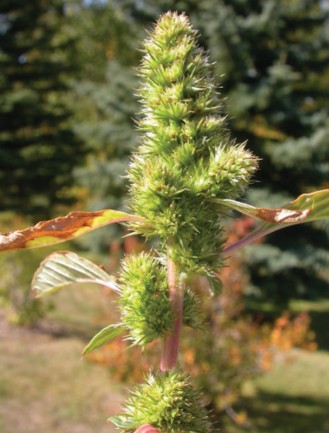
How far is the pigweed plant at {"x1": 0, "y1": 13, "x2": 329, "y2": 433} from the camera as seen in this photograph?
641mm

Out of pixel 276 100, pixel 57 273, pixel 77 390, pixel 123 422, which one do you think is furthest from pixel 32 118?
pixel 123 422

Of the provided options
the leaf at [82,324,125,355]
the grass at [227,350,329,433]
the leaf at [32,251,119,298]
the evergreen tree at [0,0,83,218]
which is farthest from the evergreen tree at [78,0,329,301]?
the leaf at [82,324,125,355]

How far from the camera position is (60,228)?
683 mm

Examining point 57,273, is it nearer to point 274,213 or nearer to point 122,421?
point 122,421

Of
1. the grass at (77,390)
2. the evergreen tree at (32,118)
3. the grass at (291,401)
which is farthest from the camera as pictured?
the evergreen tree at (32,118)

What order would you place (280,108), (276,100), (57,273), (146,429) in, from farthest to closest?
(280,108) → (276,100) → (57,273) → (146,429)

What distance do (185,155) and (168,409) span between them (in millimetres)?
298

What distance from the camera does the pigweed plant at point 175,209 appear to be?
0.64m

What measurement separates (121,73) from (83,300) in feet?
15.8

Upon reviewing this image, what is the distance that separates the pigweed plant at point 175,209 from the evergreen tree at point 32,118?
12.9 m

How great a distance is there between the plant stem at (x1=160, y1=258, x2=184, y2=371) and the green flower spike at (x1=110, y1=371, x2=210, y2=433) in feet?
0.07

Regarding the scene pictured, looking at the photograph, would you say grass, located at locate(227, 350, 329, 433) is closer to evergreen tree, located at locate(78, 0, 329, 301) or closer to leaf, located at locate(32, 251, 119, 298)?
evergreen tree, located at locate(78, 0, 329, 301)

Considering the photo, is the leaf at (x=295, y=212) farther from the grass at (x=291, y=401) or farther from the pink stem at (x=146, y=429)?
the grass at (x=291, y=401)

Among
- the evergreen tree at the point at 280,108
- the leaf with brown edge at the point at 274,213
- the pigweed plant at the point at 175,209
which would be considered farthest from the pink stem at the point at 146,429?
the evergreen tree at the point at 280,108
